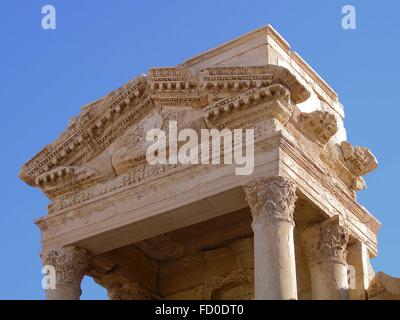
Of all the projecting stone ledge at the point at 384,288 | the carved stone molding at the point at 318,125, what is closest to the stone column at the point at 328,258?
the projecting stone ledge at the point at 384,288

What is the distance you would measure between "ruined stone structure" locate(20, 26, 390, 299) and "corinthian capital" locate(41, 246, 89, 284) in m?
0.02

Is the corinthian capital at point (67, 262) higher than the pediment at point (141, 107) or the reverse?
the reverse

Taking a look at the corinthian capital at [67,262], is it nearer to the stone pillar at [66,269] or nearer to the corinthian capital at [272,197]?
the stone pillar at [66,269]

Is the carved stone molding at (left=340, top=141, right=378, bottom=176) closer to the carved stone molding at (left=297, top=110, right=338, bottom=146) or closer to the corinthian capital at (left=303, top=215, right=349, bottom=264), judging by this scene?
the carved stone molding at (left=297, top=110, right=338, bottom=146)

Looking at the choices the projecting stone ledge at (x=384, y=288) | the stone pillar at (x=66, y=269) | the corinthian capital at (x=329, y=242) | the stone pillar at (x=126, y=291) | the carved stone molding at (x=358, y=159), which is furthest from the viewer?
the stone pillar at (x=126, y=291)

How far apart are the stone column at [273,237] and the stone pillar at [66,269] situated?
14.2 feet

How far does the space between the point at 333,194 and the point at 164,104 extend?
3.90 m

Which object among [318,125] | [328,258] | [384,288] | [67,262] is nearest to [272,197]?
[328,258]

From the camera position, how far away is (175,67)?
64.1 feet

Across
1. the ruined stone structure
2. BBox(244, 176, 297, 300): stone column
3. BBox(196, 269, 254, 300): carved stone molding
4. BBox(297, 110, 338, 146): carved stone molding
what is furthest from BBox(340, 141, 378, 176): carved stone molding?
BBox(196, 269, 254, 300): carved stone molding

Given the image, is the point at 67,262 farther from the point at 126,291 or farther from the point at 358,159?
the point at 358,159

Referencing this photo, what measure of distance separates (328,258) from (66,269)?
530 centimetres

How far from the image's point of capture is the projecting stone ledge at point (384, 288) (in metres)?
18.1
